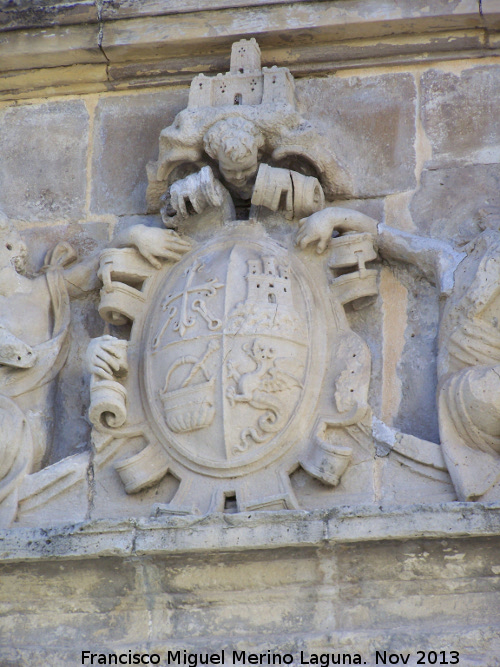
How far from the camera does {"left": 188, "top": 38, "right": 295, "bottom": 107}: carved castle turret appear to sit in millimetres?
5414

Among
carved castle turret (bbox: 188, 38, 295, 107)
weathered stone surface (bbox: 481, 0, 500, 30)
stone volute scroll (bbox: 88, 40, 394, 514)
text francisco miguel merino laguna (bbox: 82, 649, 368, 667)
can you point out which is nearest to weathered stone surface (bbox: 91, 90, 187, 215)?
stone volute scroll (bbox: 88, 40, 394, 514)

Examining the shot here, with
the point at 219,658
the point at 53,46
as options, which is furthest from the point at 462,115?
the point at 219,658

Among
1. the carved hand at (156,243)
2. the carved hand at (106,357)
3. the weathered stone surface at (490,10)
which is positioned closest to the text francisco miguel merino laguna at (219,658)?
the carved hand at (106,357)

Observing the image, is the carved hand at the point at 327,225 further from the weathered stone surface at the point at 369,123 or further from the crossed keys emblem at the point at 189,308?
the crossed keys emblem at the point at 189,308

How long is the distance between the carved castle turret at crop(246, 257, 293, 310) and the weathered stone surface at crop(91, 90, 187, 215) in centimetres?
70

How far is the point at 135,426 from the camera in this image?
4.95m

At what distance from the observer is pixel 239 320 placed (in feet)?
16.1

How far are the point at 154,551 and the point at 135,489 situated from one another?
0.40 m

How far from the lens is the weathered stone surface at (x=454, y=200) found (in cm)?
520

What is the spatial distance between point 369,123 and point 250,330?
1.15m

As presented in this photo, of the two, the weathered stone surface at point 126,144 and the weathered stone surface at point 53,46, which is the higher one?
the weathered stone surface at point 53,46

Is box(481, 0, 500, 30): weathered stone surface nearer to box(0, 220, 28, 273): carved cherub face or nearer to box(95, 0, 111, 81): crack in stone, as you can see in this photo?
box(95, 0, 111, 81): crack in stone

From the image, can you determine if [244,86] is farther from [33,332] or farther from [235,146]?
[33,332]

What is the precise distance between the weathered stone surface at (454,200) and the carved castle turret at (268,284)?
0.60m
